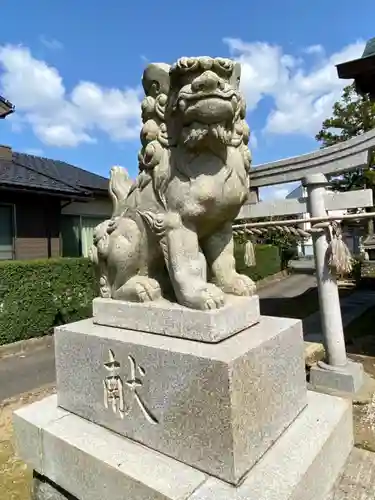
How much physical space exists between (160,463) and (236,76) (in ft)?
6.65

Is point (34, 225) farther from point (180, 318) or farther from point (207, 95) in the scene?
point (207, 95)

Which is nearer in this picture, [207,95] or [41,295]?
[207,95]

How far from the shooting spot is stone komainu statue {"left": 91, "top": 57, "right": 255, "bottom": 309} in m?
1.71

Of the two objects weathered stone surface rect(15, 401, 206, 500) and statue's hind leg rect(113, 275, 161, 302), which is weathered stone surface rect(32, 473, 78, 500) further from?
statue's hind leg rect(113, 275, 161, 302)

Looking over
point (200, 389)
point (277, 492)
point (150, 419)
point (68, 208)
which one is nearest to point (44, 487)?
point (150, 419)

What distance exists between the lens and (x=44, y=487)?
2.06 meters

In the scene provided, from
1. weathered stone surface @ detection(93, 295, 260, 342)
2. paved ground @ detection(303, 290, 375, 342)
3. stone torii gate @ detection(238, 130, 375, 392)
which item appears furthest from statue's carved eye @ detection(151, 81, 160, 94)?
paved ground @ detection(303, 290, 375, 342)

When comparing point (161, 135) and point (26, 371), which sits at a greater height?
point (161, 135)

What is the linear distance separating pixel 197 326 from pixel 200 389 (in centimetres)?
30

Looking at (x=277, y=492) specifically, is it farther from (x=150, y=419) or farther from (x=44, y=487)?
(x=44, y=487)

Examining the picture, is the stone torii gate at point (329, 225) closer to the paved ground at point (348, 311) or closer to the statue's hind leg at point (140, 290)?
the paved ground at point (348, 311)

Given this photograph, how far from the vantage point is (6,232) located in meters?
8.77

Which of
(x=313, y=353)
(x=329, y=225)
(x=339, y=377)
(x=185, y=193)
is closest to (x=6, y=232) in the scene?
(x=313, y=353)

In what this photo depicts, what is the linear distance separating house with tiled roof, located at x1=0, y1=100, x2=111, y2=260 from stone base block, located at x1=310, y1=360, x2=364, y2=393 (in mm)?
7384
